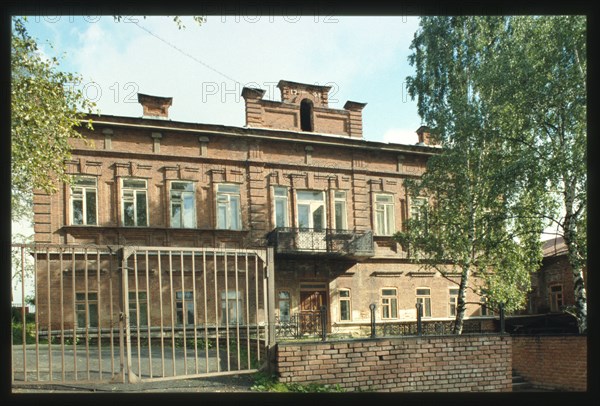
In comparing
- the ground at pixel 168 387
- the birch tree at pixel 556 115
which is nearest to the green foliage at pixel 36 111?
the ground at pixel 168 387

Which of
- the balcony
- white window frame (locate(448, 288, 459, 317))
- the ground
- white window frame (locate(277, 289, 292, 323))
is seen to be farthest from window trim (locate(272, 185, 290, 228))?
the ground

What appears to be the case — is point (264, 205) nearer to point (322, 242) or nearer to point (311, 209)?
point (311, 209)

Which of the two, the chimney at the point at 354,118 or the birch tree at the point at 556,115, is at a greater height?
the chimney at the point at 354,118

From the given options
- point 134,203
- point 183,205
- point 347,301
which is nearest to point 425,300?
point 347,301

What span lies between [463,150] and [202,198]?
26.4 ft

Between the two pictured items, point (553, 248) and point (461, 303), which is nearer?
point (461, 303)

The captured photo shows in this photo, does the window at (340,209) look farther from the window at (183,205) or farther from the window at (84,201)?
the window at (84,201)

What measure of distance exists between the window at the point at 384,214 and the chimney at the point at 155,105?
311 inches

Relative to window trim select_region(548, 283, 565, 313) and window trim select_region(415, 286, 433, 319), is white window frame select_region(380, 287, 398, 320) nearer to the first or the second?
window trim select_region(415, 286, 433, 319)

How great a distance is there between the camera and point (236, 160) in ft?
51.5

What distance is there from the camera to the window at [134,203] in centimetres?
1449

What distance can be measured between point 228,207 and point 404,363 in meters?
9.56

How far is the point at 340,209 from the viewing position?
16938mm
